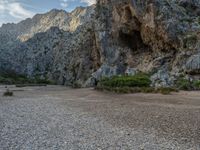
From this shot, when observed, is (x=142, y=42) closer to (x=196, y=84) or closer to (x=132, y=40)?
(x=132, y=40)

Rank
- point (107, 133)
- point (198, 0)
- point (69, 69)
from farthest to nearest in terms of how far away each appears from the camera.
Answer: point (69, 69), point (198, 0), point (107, 133)

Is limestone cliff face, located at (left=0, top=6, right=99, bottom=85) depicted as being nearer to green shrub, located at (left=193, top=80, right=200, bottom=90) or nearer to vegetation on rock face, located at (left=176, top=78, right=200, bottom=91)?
vegetation on rock face, located at (left=176, top=78, right=200, bottom=91)

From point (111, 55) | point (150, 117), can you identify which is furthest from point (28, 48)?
point (150, 117)

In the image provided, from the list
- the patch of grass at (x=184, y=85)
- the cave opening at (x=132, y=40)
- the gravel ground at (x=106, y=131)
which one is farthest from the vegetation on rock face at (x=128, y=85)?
the cave opening at (x=132, y=40)

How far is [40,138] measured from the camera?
601 inches

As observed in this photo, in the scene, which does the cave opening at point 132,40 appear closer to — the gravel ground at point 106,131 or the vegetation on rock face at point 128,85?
the vegetation on rock face at point 128,85

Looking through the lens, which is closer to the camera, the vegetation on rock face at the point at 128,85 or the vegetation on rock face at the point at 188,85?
the vegetation on rock face at the point at 188,85

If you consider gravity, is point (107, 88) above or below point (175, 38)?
below

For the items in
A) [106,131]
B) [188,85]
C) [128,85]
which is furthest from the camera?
[128,85]

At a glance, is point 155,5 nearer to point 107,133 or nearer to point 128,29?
point 128,29

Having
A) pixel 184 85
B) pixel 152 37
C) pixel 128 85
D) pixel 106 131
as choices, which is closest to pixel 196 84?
pixel 184 85

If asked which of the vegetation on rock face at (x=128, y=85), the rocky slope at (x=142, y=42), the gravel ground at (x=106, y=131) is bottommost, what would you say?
the gravel ground at (x=106, y=131)

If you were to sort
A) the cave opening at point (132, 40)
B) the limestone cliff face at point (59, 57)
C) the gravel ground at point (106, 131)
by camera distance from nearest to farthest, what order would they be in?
the gravel ground at point (106, 131) → the cave opening at point (132, 40) → the limestone cliff face at point (59, 57)

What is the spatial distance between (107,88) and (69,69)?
70.2 meters
